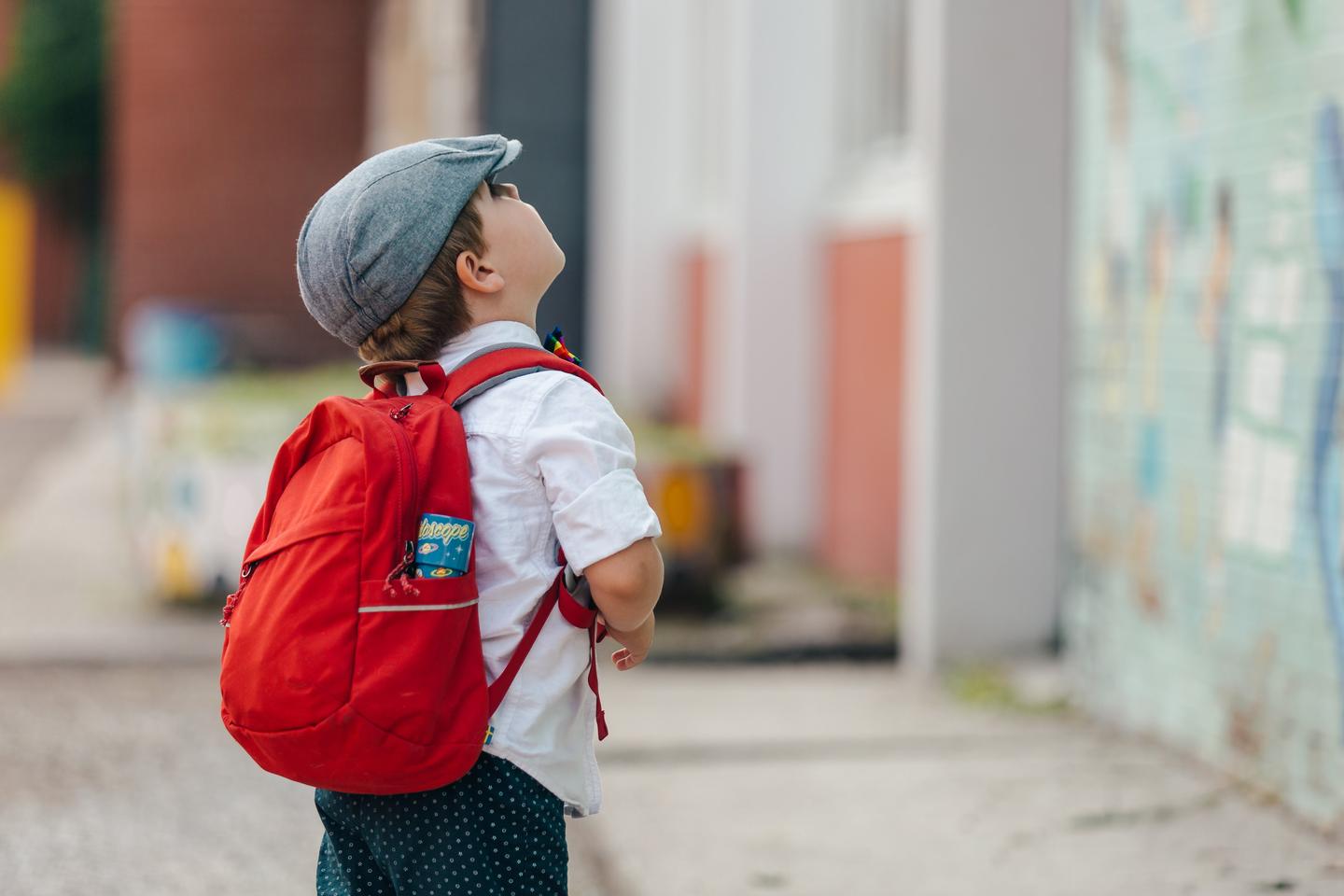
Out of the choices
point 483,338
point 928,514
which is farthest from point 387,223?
point 928,514

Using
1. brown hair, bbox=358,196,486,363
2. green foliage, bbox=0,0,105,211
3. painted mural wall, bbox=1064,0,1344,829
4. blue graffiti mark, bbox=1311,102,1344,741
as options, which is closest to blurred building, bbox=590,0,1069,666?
painted mural wall, bbox=1064,0,1344,829

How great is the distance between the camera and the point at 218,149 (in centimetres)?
2028

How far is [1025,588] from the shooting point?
5.69 m

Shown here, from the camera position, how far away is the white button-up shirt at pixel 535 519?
2143mm

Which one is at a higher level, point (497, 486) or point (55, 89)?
point (55, 89)

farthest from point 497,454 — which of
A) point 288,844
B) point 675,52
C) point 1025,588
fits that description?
point 675,52

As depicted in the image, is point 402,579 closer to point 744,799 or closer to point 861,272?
point 744,799

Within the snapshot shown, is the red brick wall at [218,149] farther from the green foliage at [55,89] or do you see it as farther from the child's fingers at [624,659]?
the child's fingers at [624,659]

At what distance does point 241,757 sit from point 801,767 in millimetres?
1525

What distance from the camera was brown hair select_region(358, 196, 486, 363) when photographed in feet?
7.25

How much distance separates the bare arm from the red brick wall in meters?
18.1

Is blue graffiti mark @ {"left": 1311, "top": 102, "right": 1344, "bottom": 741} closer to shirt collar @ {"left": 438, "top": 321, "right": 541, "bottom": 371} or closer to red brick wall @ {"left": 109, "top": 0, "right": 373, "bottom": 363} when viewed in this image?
shirt collar @ {"left": 438, "top": 321, "right": 541, "bottom": 371}

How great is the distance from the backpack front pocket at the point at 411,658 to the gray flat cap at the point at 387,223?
40cm

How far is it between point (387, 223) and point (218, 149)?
62.5ft
